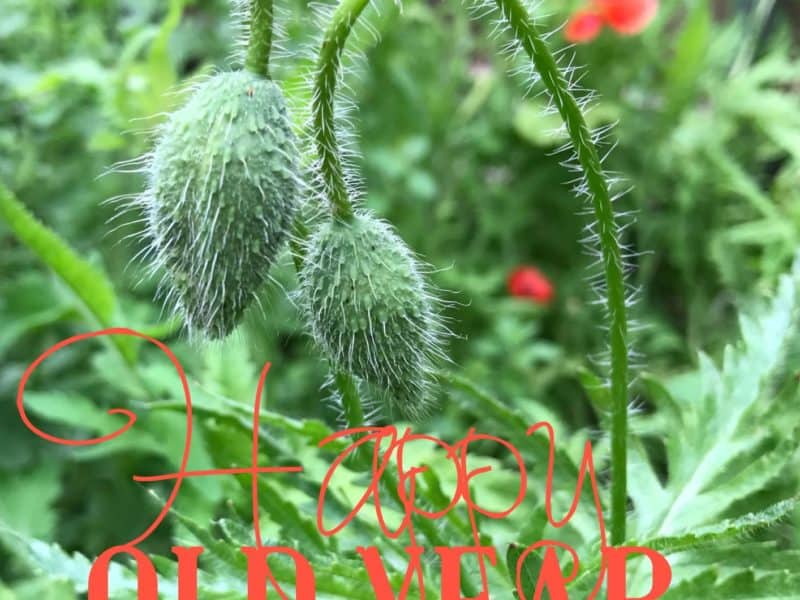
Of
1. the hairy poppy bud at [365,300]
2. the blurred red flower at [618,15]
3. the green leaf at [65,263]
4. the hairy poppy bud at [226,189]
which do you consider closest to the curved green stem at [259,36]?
the hairy poppy bud at [226,189]

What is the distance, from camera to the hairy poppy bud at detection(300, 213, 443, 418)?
A: 883 millimetres

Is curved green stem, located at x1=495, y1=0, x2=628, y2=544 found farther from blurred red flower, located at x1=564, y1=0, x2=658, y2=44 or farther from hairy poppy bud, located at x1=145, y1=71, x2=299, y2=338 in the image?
blurred red flower, located at x1=564, y1=0, x2=658, y2=44

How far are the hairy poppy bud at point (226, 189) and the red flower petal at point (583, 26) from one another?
4.85ft

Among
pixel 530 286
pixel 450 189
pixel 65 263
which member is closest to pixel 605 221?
pixel 65 263

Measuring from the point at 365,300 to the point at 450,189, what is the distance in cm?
142

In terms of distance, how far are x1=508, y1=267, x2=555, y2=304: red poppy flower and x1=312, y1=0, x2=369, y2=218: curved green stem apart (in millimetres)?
1285

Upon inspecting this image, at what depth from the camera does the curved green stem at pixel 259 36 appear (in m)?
0.81

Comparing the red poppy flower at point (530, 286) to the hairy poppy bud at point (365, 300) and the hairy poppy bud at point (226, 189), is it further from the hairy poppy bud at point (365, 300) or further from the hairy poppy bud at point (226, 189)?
the hairy poppy bud at point (226, 189)

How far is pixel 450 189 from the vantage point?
2273mm

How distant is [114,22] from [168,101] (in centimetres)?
70

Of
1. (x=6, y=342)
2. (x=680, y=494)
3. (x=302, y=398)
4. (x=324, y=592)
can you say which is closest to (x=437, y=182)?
(x=302, y=398)

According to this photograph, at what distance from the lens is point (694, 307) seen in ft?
7.37

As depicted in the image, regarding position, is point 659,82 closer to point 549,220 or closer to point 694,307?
point 549,220

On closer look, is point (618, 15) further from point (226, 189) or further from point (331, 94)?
point (226, 189)
